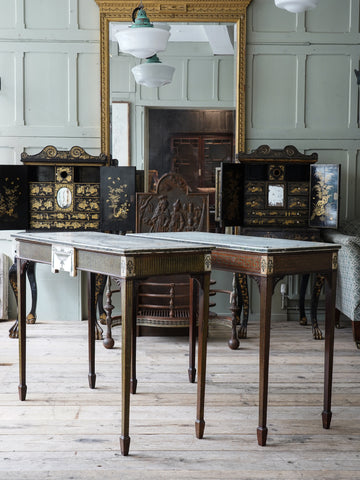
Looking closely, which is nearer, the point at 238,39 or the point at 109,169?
the point at 109,169

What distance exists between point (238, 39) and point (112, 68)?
1.24 meters

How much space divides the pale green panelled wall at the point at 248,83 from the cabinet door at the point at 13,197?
1.84 feet

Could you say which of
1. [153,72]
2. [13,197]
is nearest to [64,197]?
[13,197]

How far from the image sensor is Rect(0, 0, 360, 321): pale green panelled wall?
19.4 ft

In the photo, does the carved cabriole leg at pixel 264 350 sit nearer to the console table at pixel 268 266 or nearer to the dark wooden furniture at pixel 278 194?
the console table at pixel 268 266

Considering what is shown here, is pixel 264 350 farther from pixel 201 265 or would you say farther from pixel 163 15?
pixel 163 15

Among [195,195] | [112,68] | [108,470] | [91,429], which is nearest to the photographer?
[108,470]

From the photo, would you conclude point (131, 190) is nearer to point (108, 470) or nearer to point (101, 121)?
point (101, 121)

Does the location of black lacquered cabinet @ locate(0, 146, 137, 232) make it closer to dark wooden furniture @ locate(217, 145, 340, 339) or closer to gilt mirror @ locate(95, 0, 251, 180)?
gilt mirror @ locate(95, 0, 251, 180)

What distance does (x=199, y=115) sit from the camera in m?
5.79

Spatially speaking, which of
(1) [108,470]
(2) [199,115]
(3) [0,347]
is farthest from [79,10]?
(1) [108,470]

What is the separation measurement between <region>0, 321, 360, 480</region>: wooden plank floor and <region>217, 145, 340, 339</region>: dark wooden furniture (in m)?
1.17

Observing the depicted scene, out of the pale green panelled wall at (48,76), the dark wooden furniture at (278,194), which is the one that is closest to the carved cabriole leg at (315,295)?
the dark wooden furniture at (278,194)

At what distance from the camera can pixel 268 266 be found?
2.89 metres
